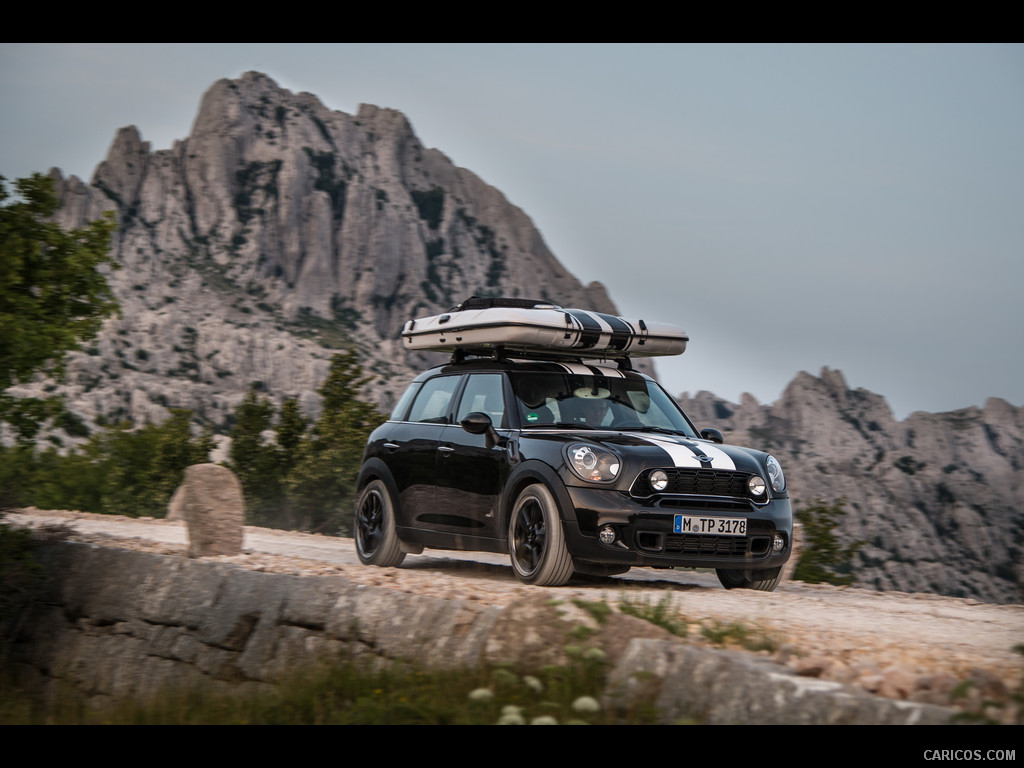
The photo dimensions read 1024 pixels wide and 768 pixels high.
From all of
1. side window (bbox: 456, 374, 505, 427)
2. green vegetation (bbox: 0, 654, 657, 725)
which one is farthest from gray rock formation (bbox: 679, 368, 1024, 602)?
green vegetation (bbox: 0, 654, 657, 725)

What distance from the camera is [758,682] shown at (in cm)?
464

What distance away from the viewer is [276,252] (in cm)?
14600

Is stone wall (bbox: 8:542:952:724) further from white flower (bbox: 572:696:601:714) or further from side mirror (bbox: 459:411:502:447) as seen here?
side mirror (bbox: 459:411:502:447)

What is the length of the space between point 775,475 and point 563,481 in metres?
1.87

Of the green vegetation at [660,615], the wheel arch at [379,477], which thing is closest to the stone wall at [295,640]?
the green vegetation at [660,615]

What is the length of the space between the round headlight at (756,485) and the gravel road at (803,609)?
79 cm

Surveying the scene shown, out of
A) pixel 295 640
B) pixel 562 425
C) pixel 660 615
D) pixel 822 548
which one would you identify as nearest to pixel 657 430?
pixel 562 425

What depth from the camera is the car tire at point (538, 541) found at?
7.96 m

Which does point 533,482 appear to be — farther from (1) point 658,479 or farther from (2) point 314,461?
(2) point 314,461

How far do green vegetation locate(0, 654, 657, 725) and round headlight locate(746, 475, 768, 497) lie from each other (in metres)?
3.27
